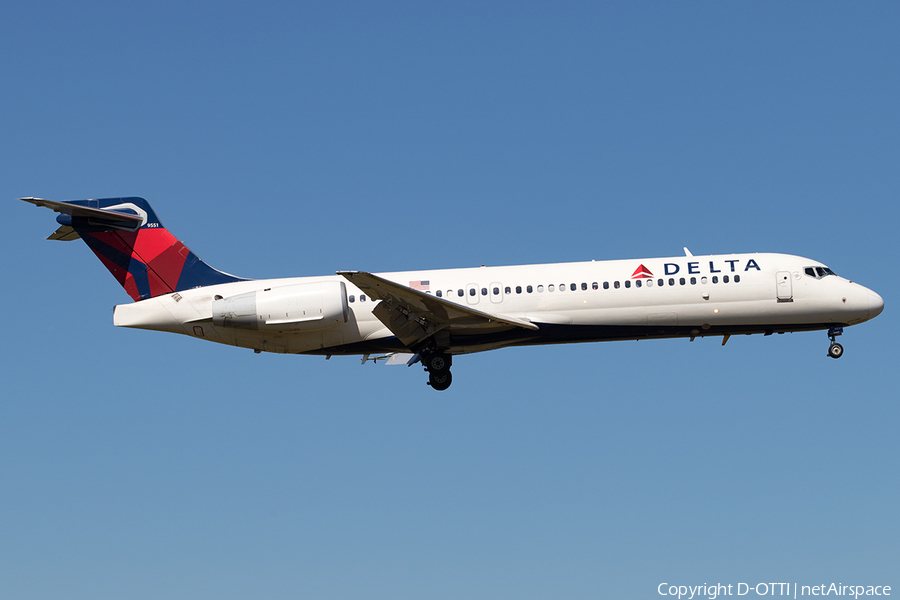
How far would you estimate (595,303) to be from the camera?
27125mm

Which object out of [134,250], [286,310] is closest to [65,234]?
[134,250]

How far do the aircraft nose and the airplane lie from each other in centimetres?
4

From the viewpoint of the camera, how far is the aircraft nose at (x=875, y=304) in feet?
92.6

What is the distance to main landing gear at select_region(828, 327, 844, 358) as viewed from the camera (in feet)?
92.7

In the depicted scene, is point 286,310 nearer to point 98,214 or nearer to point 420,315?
point 420,315

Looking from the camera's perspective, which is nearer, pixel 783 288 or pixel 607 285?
pixel 607 285

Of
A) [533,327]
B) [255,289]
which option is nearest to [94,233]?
[255,289]

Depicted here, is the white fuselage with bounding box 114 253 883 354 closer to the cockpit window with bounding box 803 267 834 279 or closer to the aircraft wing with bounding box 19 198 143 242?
the cockpit window with bounding box 803 267 834 279

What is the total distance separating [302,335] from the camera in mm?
27484

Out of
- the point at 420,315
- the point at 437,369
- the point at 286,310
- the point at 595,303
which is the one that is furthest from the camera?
the point at 437,369

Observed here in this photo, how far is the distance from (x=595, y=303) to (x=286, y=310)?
900 cm

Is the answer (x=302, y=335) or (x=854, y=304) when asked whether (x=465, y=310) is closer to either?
(x=302, y=335)

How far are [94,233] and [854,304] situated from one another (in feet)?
77.5

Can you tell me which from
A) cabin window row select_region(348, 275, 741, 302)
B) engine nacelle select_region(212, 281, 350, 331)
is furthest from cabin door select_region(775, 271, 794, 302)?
engine nacelle select_region(212, 281, 350, 331)
